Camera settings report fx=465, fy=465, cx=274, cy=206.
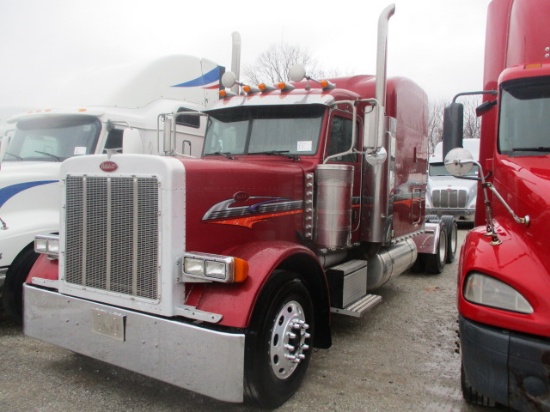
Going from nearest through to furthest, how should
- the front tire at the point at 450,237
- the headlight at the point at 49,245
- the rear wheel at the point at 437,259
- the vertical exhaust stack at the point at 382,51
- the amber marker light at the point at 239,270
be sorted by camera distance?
the amber marker light at the point at 239,270 → the headlight at the point at 49,245 → the vertical exhaust stack at the point at 382,51 → the rear wheel at the point at 437,259 → the front tire at the point at 450,237

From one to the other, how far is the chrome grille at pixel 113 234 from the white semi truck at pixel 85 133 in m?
1.46

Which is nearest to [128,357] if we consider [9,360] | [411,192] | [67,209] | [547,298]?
[67,209]

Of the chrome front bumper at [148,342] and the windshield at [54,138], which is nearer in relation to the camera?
the chrome front bumper at [148,342]

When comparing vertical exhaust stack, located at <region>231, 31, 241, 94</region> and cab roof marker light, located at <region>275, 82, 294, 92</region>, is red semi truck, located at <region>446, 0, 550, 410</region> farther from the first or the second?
vertical exhaust stack, located at <region>231, 31, 241, 94</region>

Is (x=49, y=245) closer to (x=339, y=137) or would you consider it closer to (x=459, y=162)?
(x=339, y=137)

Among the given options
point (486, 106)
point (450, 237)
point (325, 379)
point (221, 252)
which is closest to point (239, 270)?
point (221, 252)

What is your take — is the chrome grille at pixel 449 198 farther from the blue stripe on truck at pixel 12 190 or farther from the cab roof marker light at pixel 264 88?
the blue stripe on truck at pixel 12 190

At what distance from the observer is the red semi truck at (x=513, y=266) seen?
2.59 meters

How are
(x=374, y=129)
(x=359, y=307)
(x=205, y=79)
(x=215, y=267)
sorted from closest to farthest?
1. (x=215, y=267)
2. (x=374, y=129)
3. (x=359, y=307)
4. (x=205, y=79)

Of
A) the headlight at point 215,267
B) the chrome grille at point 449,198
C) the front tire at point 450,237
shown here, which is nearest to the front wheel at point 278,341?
the headlight at point 215,267

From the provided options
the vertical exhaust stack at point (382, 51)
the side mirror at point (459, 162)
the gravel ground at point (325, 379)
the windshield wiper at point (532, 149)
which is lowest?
the gravel ground at point (325, 379)

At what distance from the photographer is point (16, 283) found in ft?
15.3

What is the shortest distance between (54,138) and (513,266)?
5.44m

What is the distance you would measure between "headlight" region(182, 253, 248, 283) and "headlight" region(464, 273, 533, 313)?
4.68 feet
